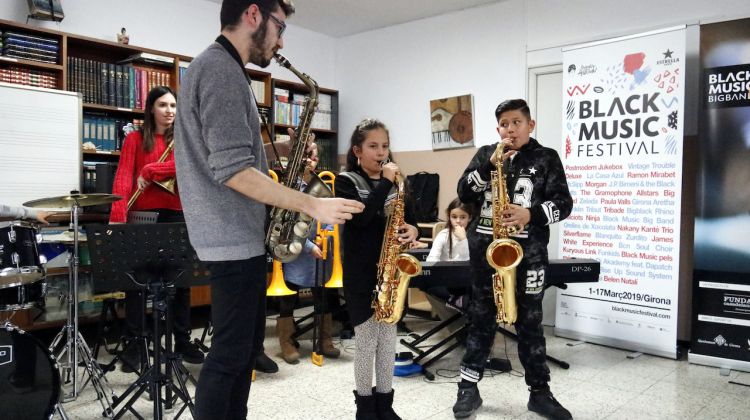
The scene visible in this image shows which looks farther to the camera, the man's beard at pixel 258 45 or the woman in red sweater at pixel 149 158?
the woman in red sweater at pixel 149 158

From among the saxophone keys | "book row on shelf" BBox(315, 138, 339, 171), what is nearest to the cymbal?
the saxophone keys

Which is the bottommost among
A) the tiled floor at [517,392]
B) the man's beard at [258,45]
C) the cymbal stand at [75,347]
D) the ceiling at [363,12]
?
the tiled floor at [517,392]

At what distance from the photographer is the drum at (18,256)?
7.32 ft

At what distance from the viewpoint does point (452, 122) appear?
5.61m

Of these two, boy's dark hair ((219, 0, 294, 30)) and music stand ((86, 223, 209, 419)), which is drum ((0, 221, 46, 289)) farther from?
boy's dark hair ((219, 0, 294, 30))

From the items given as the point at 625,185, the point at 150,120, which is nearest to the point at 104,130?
the point at 150,120

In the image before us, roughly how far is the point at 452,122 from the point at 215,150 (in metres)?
4.46

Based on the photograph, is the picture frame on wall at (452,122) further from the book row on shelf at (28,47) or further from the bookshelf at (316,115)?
the book row on shelf at (28,47)

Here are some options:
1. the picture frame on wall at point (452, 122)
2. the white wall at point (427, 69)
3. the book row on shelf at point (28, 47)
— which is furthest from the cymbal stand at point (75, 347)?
the white wall at point (427, 69)

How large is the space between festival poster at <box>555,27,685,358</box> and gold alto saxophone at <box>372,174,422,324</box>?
237cm

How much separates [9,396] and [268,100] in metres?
3.96

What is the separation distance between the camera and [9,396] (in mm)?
2189

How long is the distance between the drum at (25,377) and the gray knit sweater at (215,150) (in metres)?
1.26

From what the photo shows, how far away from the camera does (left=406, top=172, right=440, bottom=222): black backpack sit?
556 centimetres
